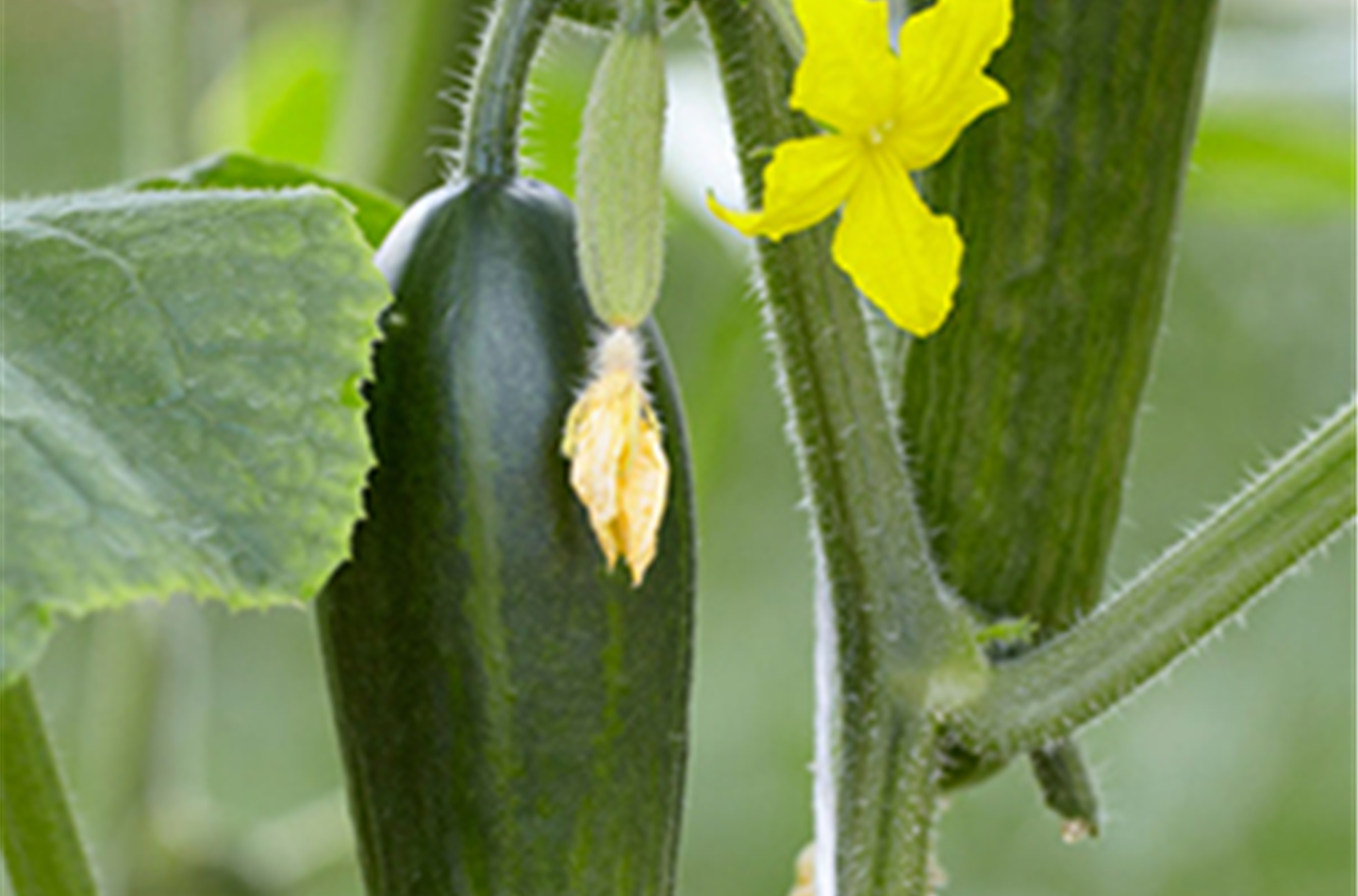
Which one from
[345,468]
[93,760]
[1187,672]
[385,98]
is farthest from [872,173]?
[1187,672]

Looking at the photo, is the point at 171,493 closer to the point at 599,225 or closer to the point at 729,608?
the point at 599,225

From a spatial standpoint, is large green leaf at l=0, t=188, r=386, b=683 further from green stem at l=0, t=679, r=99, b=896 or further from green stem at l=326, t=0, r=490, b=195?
green stem at l=326, t=0, r=490, b=195

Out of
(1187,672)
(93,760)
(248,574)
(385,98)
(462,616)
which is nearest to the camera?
(248,574)

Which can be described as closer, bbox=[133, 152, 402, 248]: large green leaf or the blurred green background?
bbox=[133, 152, 402, 248]: large green leaf

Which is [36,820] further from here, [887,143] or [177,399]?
[887,143]

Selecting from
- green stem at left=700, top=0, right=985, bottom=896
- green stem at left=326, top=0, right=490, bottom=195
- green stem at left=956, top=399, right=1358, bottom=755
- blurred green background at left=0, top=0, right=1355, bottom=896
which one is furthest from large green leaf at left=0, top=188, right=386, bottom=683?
blurred green background at left=0, top=0, right=1355, bottom=896

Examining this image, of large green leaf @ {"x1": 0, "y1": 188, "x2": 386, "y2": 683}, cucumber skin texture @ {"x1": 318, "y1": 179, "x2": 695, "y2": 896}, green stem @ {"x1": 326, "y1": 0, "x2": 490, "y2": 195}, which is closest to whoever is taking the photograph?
large green leaf @ {"x1": 0, "y1": 188, "x2": 386, "y2": 683}

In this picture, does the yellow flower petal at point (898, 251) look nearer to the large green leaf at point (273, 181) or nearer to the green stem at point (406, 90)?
the large green leaf at point (273, 181)
